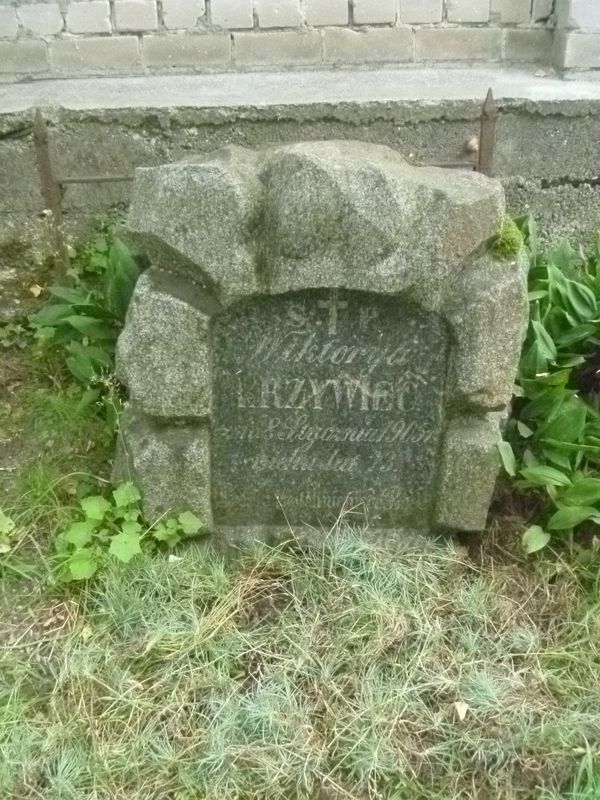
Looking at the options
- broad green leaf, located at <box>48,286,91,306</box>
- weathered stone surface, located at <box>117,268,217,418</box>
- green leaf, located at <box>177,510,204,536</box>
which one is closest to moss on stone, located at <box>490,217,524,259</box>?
weathered stone surface, located at <box>117,268,217,418</box>

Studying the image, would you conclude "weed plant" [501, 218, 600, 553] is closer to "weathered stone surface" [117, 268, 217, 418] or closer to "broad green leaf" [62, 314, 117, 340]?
"weathered stone surface" [117, 268, 217, 418]

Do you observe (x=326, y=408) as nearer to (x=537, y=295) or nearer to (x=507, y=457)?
(x=507, y=457)

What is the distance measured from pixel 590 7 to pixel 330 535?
2.98 meters

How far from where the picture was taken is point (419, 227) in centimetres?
228

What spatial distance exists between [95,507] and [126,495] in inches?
4.3

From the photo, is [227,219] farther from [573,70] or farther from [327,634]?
[573,70]

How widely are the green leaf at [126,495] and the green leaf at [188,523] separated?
15 centimetres

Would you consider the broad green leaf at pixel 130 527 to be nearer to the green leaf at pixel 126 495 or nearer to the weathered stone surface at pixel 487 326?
the green leaf at pixel 126 495

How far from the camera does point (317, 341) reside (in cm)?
247

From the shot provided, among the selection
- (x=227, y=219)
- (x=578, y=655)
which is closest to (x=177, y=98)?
(x=227, y=219)

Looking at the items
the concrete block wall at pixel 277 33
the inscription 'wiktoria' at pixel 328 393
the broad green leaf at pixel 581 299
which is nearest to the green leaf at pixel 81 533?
the inscription 'wiktoria' at pixel 328 393

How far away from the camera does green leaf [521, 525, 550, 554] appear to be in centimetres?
267

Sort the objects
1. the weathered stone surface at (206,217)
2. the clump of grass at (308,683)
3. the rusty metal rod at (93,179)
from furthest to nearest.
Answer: the rusty metal rod at (93,179)
the weathered stone surface at (206,217)
the clump of grass at (308,683)

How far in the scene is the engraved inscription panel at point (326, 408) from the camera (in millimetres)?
2436
